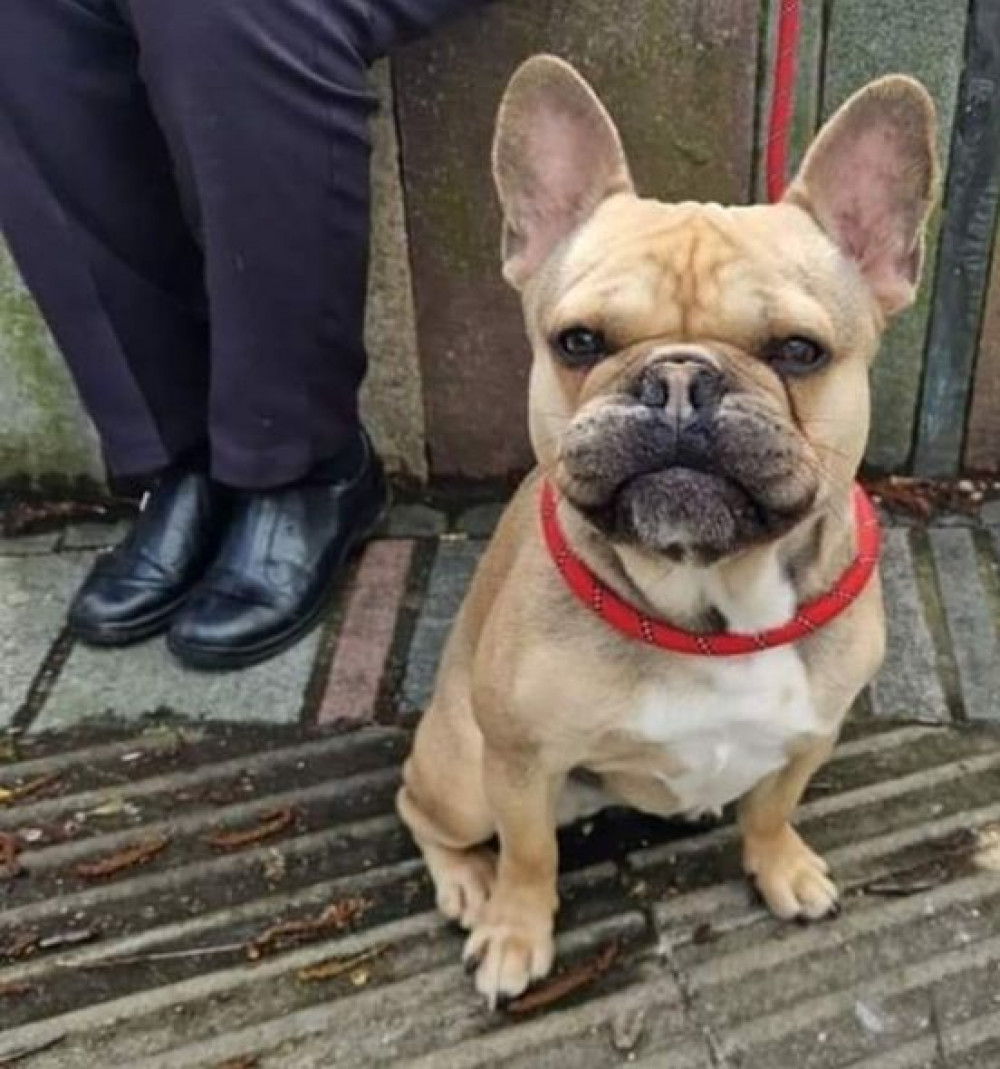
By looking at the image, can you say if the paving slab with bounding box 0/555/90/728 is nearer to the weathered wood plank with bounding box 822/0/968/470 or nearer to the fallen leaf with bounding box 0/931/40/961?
the fallen leaf with bounding box 0/931/40/961

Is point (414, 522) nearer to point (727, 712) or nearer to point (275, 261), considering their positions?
point (275, 261)

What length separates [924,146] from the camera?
1.68 meters

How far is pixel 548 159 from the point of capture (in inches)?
71.6

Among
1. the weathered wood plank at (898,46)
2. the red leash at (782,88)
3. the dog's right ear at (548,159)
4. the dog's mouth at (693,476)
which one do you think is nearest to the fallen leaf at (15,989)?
the dog's mouth at (693,476)

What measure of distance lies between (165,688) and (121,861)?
39 cm

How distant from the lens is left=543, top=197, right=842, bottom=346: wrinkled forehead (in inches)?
62.9

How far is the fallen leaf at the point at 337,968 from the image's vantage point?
6.31 ft

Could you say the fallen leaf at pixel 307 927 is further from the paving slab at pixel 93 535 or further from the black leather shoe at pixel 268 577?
the paving slab at pixel 93 535

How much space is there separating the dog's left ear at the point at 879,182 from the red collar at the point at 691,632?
28 centimetres

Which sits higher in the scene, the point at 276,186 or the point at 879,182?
the point at 879,182

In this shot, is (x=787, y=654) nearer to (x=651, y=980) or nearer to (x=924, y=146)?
(x=651, y=980)

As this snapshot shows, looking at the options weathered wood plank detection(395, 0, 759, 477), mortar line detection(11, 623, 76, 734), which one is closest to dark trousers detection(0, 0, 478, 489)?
weathered wood plank detection(395, 0, 759, 477)

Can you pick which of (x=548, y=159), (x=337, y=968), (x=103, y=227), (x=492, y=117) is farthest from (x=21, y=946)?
(x=492, y=117)

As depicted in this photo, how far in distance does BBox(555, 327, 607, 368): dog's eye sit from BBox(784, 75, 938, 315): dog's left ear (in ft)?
1.01
